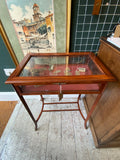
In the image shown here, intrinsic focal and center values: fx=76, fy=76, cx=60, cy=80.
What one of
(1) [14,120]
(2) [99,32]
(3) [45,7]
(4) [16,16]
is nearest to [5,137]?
(1) [14,120]

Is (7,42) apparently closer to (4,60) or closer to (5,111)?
(4,60)

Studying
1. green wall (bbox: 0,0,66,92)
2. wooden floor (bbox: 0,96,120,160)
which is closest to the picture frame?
green wall (bbox: 0,0,66,92)

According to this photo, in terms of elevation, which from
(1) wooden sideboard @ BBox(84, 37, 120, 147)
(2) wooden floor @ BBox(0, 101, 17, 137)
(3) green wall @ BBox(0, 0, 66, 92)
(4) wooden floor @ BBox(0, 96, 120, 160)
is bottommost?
(2) wooden floor @ BBox(0, 101, 17, 137)

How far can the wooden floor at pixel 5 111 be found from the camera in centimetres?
118

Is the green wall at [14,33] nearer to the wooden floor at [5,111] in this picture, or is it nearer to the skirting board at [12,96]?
the skirting board at [12,96]

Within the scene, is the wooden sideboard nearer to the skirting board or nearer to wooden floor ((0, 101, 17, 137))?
the skirting board

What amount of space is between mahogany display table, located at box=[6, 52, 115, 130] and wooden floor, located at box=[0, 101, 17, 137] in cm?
81

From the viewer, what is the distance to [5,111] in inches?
52.7

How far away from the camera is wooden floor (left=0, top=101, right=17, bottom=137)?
118cm

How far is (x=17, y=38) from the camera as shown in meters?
0.83

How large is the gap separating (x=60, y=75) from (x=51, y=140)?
0.86 meters

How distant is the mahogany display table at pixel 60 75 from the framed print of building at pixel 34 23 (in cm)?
16

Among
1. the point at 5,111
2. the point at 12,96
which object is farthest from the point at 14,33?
the point at 5,111

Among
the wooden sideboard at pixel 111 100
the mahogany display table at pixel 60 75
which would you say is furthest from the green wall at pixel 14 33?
the wooden sideboard at pixel 111 100
